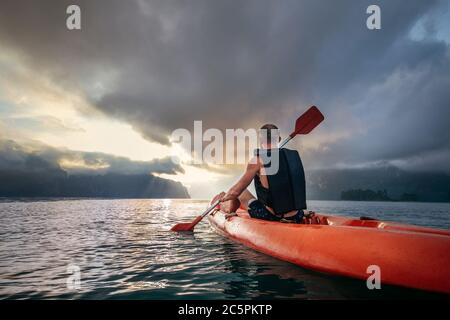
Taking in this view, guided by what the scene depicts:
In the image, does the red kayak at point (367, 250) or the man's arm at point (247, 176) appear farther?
the man's arm at point (247, 176)

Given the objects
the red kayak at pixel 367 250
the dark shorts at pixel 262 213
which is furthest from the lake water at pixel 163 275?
the dark shorts at pixel 262 213

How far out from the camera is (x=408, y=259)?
3828mm

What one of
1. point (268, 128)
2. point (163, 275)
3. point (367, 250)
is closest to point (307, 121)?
point (268, 128)

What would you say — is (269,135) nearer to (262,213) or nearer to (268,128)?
(268,128)

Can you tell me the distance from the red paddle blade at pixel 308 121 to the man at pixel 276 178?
5.25ft

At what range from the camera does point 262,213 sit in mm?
6898

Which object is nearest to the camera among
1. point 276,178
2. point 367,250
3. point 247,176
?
point 367,250

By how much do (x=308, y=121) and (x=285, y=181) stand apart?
2445 millimetres

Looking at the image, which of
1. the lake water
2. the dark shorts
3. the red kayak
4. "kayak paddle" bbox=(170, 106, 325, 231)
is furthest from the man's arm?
"kayak paddle" bbox=(170, 106, 325, 231)

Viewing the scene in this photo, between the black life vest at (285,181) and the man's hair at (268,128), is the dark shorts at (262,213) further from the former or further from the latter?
the man's hair at (268,128)

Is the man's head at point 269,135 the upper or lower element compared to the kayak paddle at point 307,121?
lower

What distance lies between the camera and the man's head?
6340 mm

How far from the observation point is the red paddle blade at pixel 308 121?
7750 millimetres
